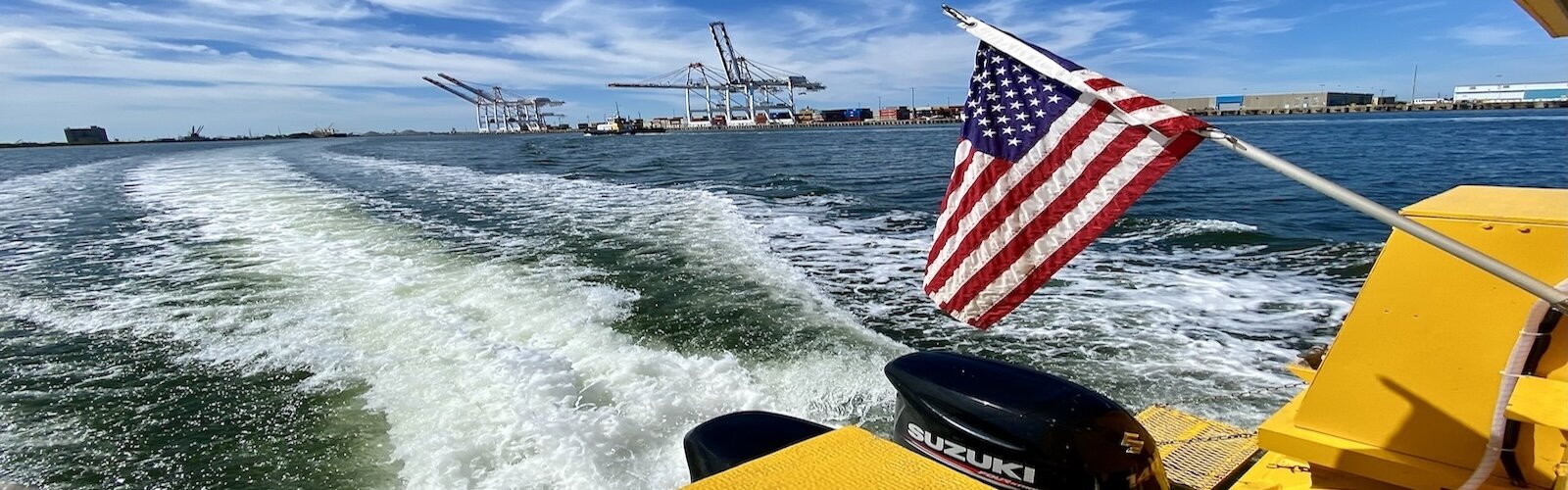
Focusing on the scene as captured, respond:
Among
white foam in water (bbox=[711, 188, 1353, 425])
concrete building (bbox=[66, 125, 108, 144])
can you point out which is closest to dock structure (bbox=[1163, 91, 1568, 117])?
white foam in water (bbox=[711, 188, 1353, 425])

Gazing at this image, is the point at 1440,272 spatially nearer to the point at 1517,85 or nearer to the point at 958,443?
the point at 958,443

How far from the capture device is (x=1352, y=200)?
1580mm

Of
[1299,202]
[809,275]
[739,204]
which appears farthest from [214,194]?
[1299,202]

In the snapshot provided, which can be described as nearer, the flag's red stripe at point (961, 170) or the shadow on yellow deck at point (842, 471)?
the shadow on yellow deck at point (842, 471)

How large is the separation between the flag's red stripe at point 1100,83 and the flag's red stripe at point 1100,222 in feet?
0.82

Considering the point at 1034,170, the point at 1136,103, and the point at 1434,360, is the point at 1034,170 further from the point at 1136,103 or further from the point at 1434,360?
the point at 1434,360

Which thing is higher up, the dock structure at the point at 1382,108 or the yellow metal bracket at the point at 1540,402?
the dock structure at the point at 1382,108

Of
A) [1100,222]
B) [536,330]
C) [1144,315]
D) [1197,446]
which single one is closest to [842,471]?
[1100,222]

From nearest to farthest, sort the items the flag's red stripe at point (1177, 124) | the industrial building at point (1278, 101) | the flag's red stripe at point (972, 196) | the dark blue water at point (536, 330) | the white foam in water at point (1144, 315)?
the flag's red stripe at point (1177, 124) → the flag's red stripe at point (972, 196) → the dark blue water at point (536, 330) → the white foam in water at point (1144, 315) → the industrial building at point (1278, 101)

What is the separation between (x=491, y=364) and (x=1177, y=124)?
4.17 meters

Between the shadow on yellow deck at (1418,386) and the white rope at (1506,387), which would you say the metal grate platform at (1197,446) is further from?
the white rope at (1506,387)

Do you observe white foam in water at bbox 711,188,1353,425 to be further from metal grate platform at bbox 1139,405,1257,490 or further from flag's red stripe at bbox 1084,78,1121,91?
flag's red stripe at bbox 1084,78,1121,91

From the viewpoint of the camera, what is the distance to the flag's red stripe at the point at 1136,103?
2.08 metres

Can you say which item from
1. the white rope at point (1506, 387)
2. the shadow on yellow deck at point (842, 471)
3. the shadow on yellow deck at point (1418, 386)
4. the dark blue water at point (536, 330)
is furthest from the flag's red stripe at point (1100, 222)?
the dark blue water at point (536, 330)
